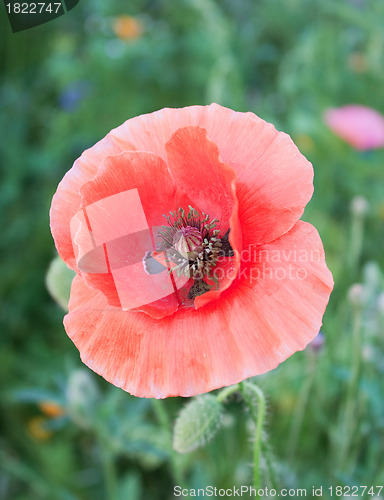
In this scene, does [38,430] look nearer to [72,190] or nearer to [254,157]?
[72,190]

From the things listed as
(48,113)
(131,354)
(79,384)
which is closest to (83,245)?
(131,354)

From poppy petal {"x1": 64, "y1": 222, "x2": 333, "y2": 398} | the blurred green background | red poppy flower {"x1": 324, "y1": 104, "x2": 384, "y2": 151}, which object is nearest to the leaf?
the blurred green background

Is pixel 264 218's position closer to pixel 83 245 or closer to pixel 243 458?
pixel 83 245

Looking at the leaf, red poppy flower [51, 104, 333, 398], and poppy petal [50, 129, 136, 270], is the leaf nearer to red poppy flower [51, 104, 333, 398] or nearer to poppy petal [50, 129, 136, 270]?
red poppy flower [51, 104, 333, 398]

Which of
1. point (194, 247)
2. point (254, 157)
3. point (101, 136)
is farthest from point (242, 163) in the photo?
point (101, 136)

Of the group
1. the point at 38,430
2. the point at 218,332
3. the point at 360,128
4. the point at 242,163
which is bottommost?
the point at 38,430

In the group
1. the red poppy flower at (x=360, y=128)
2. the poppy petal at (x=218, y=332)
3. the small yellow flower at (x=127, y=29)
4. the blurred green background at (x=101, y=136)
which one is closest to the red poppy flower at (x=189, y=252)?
the poppy petal at (x=218, y=332)
